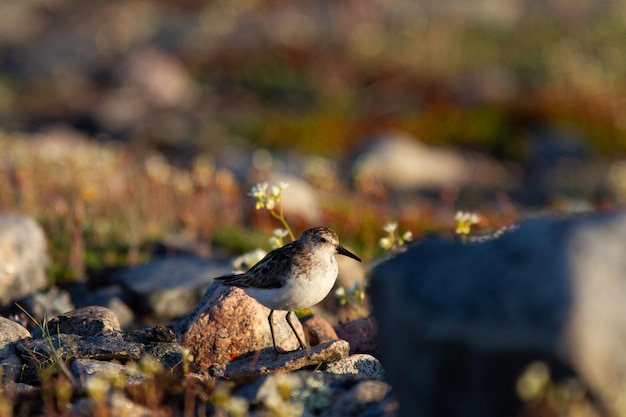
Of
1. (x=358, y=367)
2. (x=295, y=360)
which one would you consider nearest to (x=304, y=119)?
(x=358, y=367)

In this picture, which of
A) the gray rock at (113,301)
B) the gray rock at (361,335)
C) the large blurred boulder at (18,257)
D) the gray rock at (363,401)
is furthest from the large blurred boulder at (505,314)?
the large blurred boulder at (18,257)

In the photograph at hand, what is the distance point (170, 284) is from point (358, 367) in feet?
11.1

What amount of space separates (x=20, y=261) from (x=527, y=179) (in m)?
13.3

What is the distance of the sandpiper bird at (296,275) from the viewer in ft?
17.6

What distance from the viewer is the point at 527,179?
64.0 ft

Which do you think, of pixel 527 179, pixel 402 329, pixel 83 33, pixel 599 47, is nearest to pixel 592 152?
pixel 527 179

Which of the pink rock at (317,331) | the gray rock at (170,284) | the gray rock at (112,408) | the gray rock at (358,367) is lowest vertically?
the gray rock at (170,284)

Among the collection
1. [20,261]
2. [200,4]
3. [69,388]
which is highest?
[69,388]

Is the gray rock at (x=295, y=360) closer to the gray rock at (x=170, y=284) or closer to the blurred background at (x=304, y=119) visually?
the gray rock at (x=170, y=284)

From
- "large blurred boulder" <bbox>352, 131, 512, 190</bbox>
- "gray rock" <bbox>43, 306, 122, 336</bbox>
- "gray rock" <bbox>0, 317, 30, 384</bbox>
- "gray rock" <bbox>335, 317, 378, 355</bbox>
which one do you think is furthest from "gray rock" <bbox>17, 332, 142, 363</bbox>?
"large blurred boulder" <bbox>352, 131, 512, 190</bbox>

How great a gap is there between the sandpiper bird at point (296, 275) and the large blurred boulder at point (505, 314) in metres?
1.23

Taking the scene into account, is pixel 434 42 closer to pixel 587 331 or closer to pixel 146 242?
pixel 146 242

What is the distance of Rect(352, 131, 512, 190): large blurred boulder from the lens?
731 inches

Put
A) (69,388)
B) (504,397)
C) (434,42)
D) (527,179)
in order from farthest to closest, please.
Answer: (434,42), (527,179), (69,388), (504,397)
